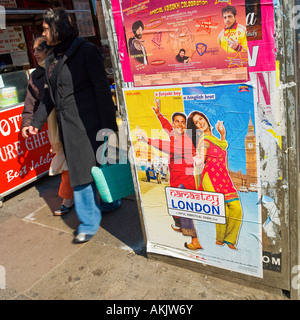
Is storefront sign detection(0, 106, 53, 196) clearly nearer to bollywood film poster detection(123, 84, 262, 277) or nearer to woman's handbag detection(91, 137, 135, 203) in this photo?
woman's handbag detection(91, 137, 135, 203)

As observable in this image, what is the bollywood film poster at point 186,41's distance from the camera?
76.9 inches

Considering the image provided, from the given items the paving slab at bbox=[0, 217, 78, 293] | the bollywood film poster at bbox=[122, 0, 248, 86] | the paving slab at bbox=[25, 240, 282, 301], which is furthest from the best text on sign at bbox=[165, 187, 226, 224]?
the paving slab at bbox=[0, 217, 78, 293]

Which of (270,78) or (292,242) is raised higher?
(270,78)

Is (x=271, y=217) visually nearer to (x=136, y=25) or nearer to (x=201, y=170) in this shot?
(x=201, y=170)

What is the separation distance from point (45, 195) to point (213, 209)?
2964 millimetres

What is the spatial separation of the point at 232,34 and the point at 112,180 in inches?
66.1

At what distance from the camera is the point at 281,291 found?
7.73 ft

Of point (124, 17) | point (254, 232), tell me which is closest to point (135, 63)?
point (124, 17)

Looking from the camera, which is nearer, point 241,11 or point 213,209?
point 241,11

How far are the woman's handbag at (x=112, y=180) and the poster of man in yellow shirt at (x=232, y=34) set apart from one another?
1.52 metres

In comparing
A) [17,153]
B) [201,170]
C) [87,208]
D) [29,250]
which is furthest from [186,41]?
[17,153]

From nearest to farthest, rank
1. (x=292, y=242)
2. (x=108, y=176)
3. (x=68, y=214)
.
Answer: (x=292, y=242) < (x=108, y=176) < (x=68, y=214)

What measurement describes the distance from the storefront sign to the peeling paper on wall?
3472mm

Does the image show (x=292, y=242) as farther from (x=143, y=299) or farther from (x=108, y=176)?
(x=108, y=176)
